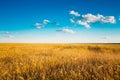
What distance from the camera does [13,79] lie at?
456 centimetres

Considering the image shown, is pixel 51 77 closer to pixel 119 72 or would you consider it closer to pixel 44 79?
pixel 44 79

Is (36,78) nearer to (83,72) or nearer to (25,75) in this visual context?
(25,75)

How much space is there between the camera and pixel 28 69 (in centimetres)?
568

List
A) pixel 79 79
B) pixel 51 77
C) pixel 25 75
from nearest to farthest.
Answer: pixel 79 79
pixel 51 77
pixel 25 75

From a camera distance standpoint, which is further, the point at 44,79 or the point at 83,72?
the point at 83,72

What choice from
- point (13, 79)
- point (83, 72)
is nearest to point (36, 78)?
point (13, 79)

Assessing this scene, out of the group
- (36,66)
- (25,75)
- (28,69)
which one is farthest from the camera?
(36,66)

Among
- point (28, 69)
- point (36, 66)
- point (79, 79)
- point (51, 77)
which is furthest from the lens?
point (36, 66)

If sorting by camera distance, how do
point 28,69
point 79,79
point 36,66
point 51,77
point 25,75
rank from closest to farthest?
point 79,79 → point 51,77 → point 25,75 → point 28,69 → point 36,66

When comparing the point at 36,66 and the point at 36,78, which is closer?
the point at 36,78

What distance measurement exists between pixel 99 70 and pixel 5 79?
9.78ft

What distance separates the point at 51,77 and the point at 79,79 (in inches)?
33.9

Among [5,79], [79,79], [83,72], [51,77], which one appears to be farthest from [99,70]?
[5,79]

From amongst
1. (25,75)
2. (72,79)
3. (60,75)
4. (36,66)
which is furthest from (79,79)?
(36,66)
